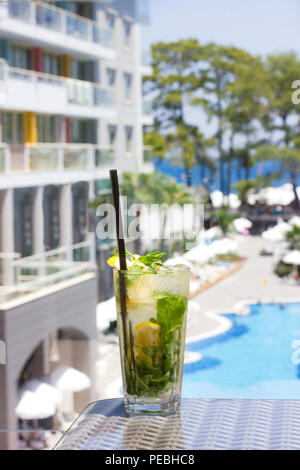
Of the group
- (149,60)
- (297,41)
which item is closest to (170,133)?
(149,60)

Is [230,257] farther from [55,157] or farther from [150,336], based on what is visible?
[150,336]

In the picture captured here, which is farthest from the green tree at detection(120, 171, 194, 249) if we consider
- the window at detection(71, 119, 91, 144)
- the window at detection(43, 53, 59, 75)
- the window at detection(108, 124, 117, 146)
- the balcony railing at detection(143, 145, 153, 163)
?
the window at detection(43, 53, 59, 75)

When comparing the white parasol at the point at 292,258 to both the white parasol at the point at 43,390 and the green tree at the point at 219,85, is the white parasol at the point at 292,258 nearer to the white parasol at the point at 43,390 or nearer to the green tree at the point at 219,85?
the green tree at the point at 219,85

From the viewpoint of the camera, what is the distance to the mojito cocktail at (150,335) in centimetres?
89

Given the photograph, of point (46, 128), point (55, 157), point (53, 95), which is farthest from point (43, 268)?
point (53, 95)

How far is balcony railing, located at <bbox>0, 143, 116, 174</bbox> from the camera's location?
15.5 feet

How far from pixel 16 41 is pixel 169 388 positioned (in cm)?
424

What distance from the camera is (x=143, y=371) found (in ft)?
2.95

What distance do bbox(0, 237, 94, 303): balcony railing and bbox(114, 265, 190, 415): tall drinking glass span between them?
12.5 feet

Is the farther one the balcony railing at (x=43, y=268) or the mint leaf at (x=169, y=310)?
the balcony railing at (x=43, y=268)

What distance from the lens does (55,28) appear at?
16.0 ft

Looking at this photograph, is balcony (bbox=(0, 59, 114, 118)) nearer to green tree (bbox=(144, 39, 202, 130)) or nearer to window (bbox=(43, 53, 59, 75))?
window (bbox=(43, 53, 59, 75))

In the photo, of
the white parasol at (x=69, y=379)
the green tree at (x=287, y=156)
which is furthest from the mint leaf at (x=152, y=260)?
the white parasol at (x=69, y=379)

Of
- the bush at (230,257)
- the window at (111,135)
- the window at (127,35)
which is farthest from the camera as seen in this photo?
the window at (111,135)
